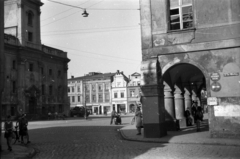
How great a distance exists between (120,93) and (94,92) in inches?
342

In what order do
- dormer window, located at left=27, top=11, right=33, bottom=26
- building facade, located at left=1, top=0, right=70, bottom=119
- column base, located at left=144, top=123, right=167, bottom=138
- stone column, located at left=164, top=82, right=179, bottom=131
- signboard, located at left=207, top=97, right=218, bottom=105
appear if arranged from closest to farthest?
signboard, located at left=207, top=97, right=218, bottom=105 → column base, located at left=144, top=123, right=167, bottom=138 → stone column, located at left=164, top=82, right=179, bottom=131 → building facade, located at left=1, top=0, right=70, bottom=119 → dormer window, located at left=27, top=11, right=33, bottom=26

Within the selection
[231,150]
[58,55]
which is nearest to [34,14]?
[58,55]

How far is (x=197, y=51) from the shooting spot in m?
14.1

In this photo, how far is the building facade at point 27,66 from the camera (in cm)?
4290

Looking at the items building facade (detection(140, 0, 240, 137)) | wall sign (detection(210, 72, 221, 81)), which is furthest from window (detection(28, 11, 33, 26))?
wall sign (detection(210, 72, 221, 81))

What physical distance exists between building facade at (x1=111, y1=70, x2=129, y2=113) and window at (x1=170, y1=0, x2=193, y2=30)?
215 feet

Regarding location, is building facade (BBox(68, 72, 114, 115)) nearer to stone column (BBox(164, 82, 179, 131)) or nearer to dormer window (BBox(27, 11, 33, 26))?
dormer window (BBox(27, 11, 33, 26))

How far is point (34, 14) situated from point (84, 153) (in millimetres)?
42158

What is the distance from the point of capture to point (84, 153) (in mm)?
10367

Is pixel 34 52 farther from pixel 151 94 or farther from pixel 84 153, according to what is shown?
pixel 84 153

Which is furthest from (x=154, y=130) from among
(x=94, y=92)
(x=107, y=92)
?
(x=94, y=92)

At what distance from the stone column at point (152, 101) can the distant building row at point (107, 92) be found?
63.1 metres

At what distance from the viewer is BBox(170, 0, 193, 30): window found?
1455cm

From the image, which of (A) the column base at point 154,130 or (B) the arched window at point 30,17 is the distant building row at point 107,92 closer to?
(B) the arched window at point 30,17
